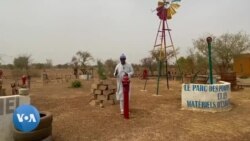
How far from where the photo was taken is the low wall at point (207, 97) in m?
9.34

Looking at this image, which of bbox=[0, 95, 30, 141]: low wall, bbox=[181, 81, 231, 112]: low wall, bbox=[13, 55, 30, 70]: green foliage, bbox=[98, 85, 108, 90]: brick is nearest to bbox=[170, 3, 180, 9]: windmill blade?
bbox=[181, 81, 231, 112]: low wall

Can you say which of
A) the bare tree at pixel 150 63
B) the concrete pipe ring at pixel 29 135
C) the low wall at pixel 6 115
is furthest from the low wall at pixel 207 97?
the bare tree at pixel 150 63

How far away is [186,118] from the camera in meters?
8.23

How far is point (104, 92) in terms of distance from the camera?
1075 cm

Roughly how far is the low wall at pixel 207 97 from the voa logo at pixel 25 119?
19.1ft

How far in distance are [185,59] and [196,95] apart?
18893 mm

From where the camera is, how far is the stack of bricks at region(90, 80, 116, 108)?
10727 mm

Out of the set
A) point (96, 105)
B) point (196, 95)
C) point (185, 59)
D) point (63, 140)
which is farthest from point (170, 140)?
point (185, 59)

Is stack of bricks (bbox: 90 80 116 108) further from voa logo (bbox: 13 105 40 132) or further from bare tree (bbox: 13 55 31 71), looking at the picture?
bare tree (bbox: 13 55 31 71)

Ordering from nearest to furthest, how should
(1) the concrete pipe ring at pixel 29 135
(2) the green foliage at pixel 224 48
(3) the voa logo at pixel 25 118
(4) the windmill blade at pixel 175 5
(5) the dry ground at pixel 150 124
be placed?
(1) the concrete pipe ring at pixel 29 135, (3) the voa logo at pixel 25 118, (5) the dry ground at pixel 150 124, (4) the windmill blade at pixel 175 5, (2) the green foliage at pixel 224 48

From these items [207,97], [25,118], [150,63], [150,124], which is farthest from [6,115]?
[150,63]

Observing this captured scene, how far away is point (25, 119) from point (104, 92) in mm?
5604

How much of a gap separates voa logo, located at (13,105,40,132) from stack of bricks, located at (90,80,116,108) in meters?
5.41

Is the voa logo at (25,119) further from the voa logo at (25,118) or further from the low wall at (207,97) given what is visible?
the low wall at (207,97)
